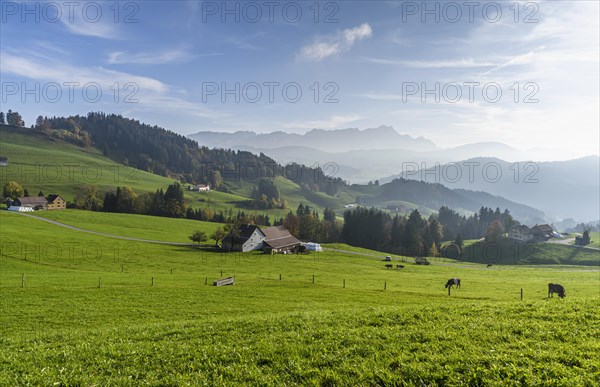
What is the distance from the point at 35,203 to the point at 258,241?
10545 centimetres

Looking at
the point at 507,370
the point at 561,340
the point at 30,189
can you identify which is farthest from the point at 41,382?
the point at 30,189

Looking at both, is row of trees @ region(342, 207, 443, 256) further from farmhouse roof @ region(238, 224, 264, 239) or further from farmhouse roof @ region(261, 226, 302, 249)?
farmhouse roof @ region(238, 224, 264, 239)

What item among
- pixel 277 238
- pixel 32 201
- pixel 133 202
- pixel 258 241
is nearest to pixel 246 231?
pixel 258 241

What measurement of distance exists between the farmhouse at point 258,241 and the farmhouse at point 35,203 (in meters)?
95.0

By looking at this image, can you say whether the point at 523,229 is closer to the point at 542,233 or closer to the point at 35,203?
the point at 542,233

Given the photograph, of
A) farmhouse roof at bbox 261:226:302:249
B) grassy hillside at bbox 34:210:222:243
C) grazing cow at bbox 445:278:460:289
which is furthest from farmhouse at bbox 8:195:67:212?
grazing cow at bbox 445:278:460:289

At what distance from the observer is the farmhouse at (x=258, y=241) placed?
342ft

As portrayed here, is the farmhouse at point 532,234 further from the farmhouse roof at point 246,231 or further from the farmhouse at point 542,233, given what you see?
the farmhouse roof at point 246,231

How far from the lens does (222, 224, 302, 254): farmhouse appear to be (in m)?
104

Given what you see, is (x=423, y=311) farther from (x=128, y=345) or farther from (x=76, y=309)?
(x=76, y=309)

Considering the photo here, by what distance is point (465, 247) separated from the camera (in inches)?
6432

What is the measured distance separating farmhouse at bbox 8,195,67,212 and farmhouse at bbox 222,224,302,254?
95036 millimetres

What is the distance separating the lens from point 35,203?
143250mm

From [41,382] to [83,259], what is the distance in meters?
71.3
